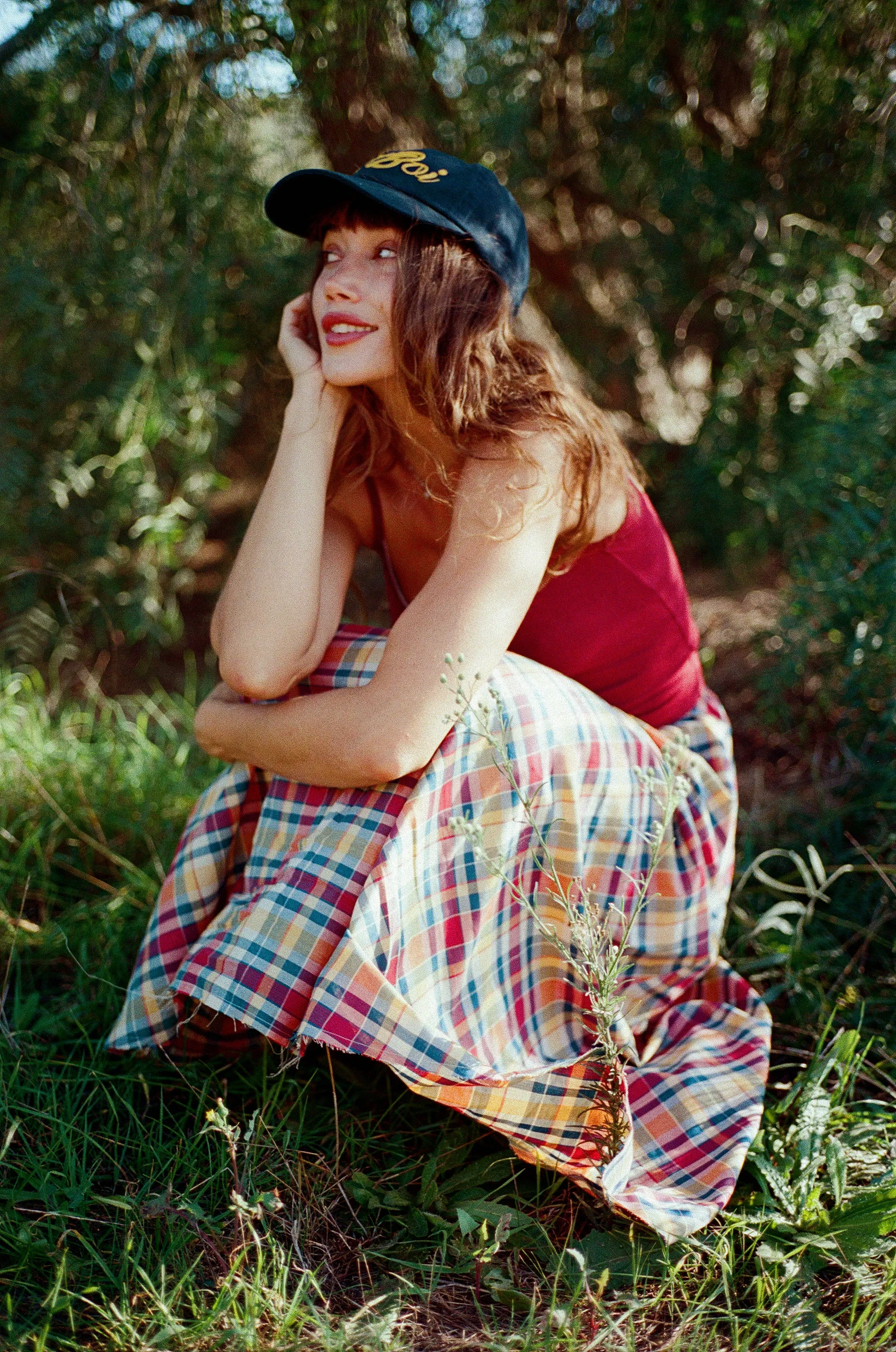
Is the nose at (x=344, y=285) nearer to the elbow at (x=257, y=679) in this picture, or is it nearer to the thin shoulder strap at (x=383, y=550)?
the thin shoulder strap at (x=383, y=550)

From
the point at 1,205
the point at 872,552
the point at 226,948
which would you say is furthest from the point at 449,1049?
the point at 1,205

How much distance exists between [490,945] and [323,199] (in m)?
1.18

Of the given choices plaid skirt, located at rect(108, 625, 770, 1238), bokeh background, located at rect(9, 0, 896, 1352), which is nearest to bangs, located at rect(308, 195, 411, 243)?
bokeh background, located at rect(9, 0, 896, 1352)

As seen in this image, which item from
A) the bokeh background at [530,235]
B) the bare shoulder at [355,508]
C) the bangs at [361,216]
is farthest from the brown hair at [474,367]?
the bokeh background at [530,235]

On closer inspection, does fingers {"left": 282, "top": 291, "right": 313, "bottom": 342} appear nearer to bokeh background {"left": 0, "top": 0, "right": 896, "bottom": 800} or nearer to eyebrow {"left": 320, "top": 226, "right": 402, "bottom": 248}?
eyebrow {"left": 320, "top": 226, "right": 402, "bottom": 248}

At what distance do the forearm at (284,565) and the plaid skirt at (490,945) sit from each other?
8cm

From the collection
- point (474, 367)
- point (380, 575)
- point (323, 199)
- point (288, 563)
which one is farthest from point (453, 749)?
point (380, 575)

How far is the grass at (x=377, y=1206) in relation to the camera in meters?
1.19

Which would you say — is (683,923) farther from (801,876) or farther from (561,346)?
(561,346)

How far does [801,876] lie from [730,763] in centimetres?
40

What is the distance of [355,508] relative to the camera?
188 centimetres

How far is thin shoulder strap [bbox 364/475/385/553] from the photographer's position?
187 centimetres

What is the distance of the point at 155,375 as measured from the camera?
2.56 metres

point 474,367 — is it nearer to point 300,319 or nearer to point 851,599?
point 300,319
